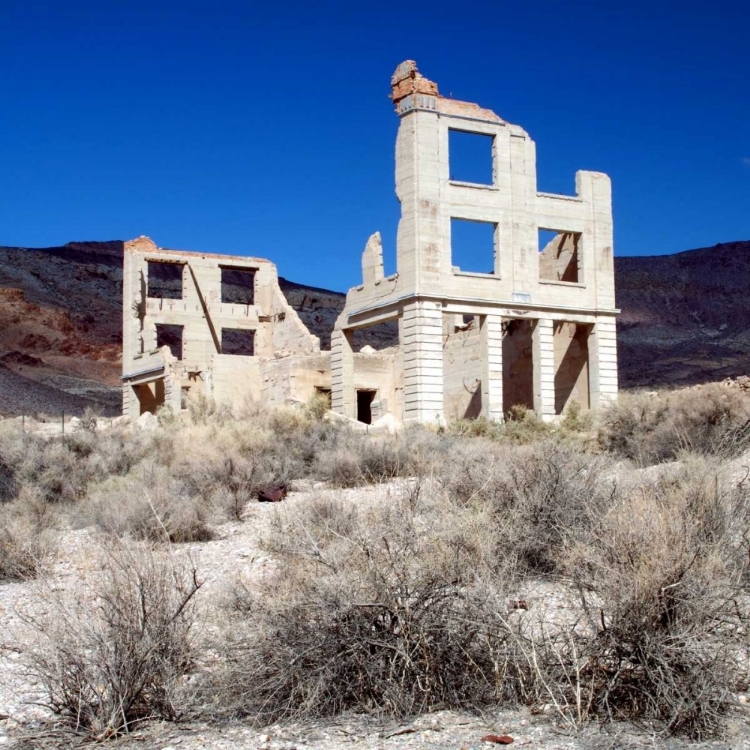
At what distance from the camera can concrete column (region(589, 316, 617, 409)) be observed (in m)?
28.8

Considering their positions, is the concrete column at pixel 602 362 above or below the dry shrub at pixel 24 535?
above

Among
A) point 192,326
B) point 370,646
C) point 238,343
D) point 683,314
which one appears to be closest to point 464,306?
point 192,326

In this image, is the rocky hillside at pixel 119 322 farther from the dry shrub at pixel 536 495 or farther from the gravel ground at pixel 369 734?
the gravel ground at pixel 369 734

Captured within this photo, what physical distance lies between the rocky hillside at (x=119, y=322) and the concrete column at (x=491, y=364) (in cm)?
2464

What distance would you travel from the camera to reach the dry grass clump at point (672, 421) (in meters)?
16.2

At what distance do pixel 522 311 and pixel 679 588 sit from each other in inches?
895

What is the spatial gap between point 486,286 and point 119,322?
51.4m

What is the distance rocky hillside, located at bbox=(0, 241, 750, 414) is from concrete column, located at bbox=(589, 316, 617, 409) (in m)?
21.4

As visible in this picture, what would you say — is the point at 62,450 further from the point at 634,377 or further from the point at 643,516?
the point at 634,377

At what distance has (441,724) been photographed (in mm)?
5234

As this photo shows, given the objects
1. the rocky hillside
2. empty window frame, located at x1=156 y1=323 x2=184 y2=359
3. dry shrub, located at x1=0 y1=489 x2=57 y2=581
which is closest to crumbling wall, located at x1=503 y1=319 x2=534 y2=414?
dry shrub, located at x1=0 y1=489 x2=57 y2=581

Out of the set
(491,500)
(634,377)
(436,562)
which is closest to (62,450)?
(491,500)

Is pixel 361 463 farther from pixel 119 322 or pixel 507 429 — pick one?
pixel 119 322

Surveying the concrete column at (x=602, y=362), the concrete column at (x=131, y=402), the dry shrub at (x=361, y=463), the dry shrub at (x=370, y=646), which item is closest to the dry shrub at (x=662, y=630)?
the dry shrub at (x=370, y=646)
